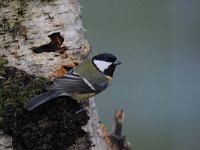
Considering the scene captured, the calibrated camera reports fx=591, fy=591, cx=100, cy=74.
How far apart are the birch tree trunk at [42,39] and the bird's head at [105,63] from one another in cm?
25

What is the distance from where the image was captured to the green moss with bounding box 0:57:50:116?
99.3 inches

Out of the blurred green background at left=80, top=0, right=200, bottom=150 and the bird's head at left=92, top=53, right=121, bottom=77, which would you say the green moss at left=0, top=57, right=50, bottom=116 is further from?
the blurred green background at left=80, top=0, right=200, bottom=150

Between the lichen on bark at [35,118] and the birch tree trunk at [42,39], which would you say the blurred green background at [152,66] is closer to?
the birch tree trunk at [42,39]

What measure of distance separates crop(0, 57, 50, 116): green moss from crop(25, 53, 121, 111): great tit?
56mm

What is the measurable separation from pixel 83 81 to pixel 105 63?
234 millimetres

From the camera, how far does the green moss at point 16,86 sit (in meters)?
2.52

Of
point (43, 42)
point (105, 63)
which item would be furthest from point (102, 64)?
point (43, 42)

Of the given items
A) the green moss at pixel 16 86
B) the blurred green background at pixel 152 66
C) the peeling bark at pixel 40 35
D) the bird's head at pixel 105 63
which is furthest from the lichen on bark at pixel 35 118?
the blurred green background at pixel 152 66

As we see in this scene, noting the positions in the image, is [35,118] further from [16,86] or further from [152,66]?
[152,66]

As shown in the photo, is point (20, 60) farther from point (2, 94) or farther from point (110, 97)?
point (110, 97)

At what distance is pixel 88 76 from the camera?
2959mm

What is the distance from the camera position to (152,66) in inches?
259

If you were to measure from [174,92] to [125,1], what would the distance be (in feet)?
3.79

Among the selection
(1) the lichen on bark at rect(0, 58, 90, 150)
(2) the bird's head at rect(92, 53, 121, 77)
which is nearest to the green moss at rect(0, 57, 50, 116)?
(1) the lichen on bark at rect(0, 58, 90, 150)
